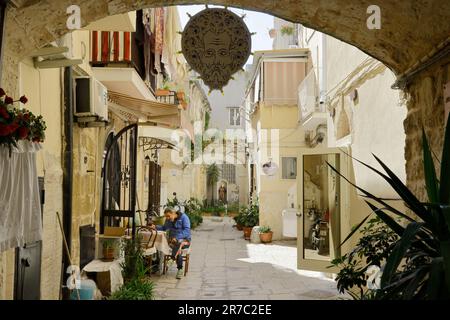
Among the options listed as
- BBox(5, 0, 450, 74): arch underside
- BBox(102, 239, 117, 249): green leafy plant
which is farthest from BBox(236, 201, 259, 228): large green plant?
BBox(5, 0, 450, 74): arch underside

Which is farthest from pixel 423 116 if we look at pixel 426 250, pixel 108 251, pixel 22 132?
pixel 108 251

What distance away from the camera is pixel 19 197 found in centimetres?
395

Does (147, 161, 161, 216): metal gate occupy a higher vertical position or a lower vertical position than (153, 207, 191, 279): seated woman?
higher

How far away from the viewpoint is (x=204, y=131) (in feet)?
106

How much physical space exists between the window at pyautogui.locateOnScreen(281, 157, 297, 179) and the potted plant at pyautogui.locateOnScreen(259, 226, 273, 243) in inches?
83.0

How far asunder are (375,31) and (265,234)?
36.6 ft

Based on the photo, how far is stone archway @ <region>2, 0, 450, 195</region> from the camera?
12.7 ft

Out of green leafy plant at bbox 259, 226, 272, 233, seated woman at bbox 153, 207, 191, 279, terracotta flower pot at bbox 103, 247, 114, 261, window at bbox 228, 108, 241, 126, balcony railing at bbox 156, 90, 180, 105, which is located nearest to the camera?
terracotta flower pot at bbox 103, 247, 114, 261

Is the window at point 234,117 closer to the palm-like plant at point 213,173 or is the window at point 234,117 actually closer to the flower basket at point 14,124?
the palm-like plant at point 213,173

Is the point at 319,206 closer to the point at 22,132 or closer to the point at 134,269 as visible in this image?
the point at 134,269

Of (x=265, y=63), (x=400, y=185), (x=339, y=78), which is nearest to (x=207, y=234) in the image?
(x=265, y=63)

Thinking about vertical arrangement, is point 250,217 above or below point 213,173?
below

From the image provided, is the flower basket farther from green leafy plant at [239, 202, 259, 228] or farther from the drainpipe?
green leafy plant at [239, 202, 259, 228]

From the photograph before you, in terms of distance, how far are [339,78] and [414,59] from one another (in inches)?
209
